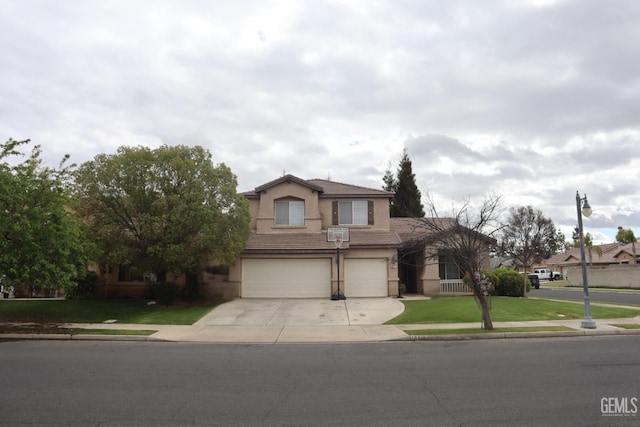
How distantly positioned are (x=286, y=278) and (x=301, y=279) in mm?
800

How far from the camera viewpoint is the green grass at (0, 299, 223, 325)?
18.6 meters

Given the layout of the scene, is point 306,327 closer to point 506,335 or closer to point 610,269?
point 506,335

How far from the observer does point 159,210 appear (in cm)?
2069

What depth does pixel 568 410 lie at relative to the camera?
21.0 feet

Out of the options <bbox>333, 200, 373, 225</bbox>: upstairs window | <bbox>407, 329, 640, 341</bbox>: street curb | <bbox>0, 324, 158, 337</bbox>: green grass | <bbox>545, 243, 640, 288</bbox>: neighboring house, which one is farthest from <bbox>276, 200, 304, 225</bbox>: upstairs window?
<bbox>545, 243, 640, 288</bbox>: neighboring house

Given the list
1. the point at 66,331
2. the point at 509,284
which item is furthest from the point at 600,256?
the point at 66,331

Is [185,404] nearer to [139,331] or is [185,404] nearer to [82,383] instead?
[82,383]

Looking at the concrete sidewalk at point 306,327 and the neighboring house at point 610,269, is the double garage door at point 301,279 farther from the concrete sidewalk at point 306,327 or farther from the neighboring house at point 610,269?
the neighboring house at point 610,269

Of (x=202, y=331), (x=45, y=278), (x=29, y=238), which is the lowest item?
(x=202, y=331)

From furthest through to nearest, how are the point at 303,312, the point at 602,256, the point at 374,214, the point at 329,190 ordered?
the point at 602,256 → the point at 329,190 → the point at 374,214 → the point at 303,312

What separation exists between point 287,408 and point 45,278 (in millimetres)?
13009

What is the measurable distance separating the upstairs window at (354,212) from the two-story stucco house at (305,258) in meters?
0.88

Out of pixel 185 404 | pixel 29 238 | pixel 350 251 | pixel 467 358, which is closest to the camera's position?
pixel 185 404

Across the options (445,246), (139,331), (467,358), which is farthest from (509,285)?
(139,331)
